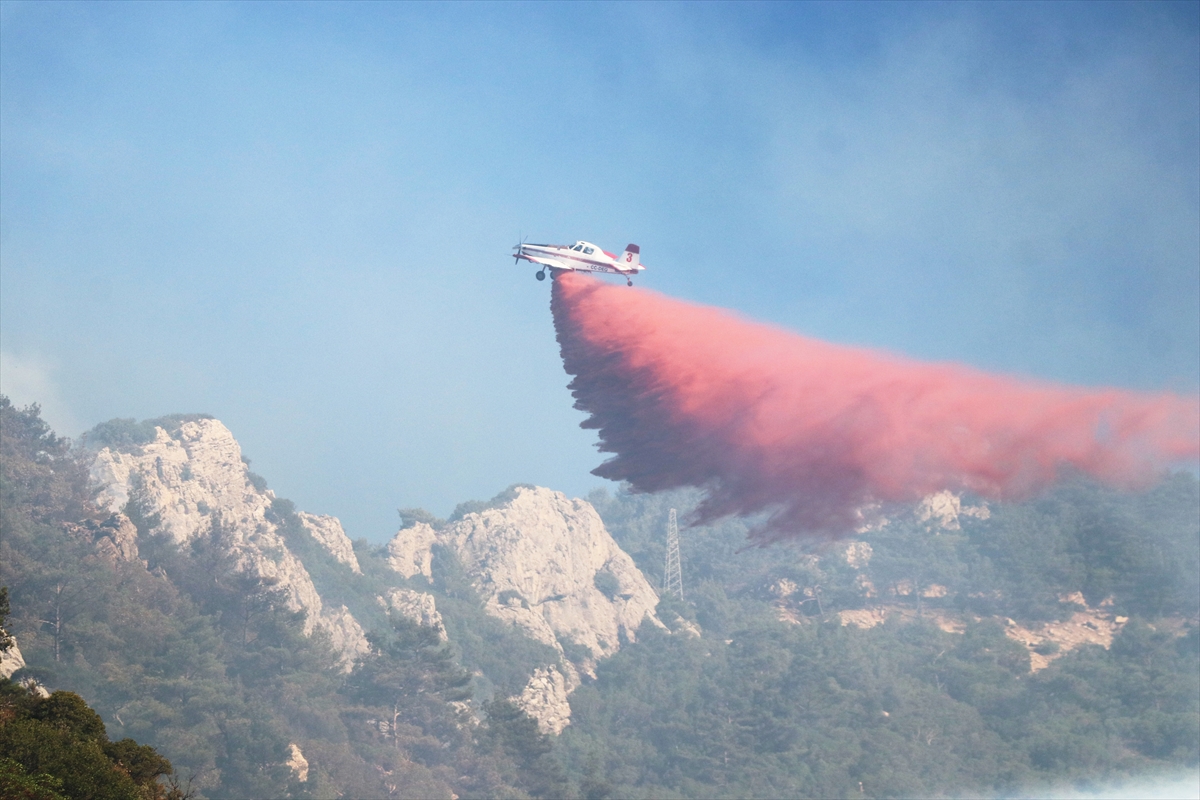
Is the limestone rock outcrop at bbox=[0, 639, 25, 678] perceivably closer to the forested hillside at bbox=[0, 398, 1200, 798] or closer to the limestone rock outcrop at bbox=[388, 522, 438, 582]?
the forested hillside at bbox=[0, 398, 1200, 798]

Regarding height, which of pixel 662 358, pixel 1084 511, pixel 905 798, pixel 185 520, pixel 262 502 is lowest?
pixel 905 798

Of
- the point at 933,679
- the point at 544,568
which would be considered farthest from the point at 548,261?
the point at 544,568

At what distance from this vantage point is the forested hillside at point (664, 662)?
8731 centimetres

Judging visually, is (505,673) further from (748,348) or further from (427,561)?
(748,348)

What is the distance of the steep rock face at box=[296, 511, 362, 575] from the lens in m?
154

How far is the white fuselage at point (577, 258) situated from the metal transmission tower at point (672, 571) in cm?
12616

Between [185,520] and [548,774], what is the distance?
54.6 metres

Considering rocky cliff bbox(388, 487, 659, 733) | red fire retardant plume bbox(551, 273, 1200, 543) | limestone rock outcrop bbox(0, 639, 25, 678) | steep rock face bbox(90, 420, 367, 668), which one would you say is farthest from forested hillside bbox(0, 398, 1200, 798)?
limestone rock outcrop bbox(0, 639, 25, 678)

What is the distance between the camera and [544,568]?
16700 centimetres

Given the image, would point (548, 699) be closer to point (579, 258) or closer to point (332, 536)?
point (332, 536)

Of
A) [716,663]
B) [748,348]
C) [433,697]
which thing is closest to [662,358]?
[748,348]

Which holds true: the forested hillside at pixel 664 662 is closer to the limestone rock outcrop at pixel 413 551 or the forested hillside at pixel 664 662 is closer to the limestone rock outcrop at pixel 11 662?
the limestone rock outcrop at pixel 413 551

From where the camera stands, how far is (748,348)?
54.0 meters

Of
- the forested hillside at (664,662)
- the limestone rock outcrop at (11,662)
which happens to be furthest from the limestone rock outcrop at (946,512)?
the limestone rock outcrop at (11,662)
